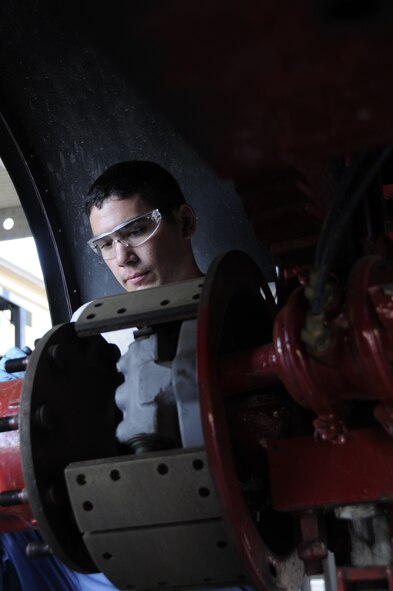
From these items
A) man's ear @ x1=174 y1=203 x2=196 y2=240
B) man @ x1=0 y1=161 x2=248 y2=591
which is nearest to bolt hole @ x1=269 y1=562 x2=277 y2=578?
man @ x1=0 y1=161 x2=248 y2=591

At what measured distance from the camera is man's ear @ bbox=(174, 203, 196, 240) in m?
1.66

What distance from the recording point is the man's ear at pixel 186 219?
166 centimetres

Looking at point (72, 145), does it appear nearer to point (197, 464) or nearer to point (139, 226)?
point (139, 226)

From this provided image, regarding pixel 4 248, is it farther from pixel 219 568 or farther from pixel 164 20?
pixel 164 20

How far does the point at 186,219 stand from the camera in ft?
5.48

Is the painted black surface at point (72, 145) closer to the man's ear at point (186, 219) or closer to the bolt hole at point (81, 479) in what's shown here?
the man's ear at point (186, 219)

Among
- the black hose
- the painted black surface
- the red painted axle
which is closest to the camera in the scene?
the black hose

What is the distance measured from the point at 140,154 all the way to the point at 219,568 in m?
1.05

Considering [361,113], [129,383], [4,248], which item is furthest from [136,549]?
[4,248]

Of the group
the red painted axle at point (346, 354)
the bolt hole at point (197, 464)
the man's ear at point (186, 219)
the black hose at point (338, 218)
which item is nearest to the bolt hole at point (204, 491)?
the bolt hole at point (197, 464)

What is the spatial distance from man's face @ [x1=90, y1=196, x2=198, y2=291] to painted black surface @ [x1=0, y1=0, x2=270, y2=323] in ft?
0.49

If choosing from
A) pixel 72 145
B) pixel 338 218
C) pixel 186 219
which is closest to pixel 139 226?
pixel 186 219

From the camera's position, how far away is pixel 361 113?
46 cm

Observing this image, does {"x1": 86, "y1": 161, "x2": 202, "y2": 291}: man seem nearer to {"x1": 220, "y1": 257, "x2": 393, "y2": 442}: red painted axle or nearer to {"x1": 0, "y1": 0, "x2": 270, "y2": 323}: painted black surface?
{"x1": 0, "y1": 0, "x2": 270, "y2": 323}: painted black surface
